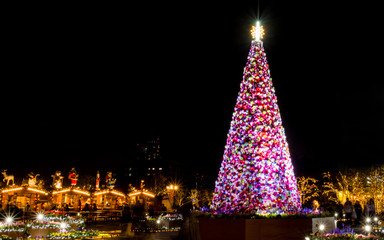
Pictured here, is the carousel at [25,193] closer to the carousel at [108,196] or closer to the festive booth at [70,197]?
the festive booth at [70,197]

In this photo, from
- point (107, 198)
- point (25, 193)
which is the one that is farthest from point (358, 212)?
point (107, 198)

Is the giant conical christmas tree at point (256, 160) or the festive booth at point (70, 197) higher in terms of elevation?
the giant conical christmas tree at point (256, 160)

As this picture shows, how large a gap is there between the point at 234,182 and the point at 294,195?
7.96ft

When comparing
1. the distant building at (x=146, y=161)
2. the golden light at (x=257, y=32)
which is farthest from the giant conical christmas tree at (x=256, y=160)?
the distant building at (x=146, y=161)

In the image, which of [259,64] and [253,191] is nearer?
[253,191]

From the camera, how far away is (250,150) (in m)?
15.9

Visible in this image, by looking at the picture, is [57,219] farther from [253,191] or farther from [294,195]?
[294,195]

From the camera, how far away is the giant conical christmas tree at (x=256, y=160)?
15.4 meters

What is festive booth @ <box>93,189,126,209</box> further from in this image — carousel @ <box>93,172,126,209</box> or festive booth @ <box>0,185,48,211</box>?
festive booth @ <box>0,185,48,211</box>

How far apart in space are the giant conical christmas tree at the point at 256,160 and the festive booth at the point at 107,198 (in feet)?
114

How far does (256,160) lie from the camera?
1568 cm

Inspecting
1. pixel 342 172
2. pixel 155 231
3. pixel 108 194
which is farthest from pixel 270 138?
pixel 108 194

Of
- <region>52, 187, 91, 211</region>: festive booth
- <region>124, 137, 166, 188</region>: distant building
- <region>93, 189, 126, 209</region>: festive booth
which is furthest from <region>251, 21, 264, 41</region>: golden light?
<region>124, 137, 166, 188</region>: distant building

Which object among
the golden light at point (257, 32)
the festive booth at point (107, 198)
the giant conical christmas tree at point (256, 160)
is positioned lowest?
the festive booth at point (107, 198)
